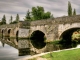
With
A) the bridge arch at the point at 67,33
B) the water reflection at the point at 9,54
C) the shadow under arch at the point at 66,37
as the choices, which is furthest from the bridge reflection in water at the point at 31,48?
the bridge arch at the point at 67,33

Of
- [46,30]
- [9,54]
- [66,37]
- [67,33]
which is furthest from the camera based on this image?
[46,30]

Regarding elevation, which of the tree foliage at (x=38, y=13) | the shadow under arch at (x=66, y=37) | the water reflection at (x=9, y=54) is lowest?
the water reflection at (x=9, y=54)

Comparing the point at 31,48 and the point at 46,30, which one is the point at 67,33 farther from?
the point at 31,48

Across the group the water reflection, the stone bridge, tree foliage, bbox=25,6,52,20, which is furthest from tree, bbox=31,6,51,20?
the water reflection

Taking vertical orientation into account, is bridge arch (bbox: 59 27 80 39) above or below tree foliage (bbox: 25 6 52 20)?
below

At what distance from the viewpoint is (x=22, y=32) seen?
40594 mm

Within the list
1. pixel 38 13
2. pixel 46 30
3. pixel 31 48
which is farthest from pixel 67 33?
pixel 38 13

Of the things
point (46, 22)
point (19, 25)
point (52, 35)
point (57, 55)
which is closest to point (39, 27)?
point (46, 22)

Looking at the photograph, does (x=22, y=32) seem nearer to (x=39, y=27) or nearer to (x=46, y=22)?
(x=39, y=27)

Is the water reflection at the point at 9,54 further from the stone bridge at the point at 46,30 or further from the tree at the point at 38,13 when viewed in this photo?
the tree at the point at 38,13

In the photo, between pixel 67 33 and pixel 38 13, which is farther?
pixel 38 13

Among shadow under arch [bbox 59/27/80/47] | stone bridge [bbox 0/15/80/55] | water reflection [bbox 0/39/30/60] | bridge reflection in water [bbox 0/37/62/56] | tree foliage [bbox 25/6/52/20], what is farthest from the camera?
tree foliage [bbox 25/6/52/20]

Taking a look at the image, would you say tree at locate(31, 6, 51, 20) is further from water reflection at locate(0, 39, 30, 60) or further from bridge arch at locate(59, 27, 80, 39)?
water reflection at locate(0, 39, 30, 60)

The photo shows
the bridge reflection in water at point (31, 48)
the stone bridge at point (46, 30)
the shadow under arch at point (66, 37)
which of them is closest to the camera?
the bridge reflection in water at point (31, 48)
